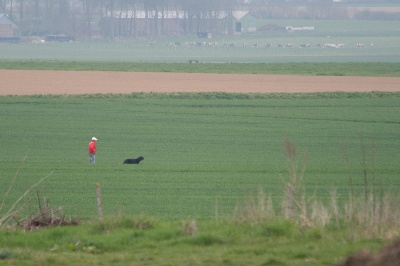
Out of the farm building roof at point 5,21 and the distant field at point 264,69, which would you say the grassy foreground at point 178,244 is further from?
the farm building roof at point 5,21

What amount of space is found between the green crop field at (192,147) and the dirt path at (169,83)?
3.93m

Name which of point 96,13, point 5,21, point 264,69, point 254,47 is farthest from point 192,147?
point 96,13

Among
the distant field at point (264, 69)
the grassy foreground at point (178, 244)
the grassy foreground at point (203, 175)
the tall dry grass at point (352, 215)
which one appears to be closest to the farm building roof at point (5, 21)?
the distant field at point (264, 69)

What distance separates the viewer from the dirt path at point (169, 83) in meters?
55.2

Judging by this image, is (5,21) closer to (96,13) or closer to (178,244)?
(96,13)

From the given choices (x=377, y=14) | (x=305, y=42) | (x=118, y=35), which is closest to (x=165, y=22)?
(x=118, y=35)

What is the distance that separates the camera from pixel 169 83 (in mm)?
60500

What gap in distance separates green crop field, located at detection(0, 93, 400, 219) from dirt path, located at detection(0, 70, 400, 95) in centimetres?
393

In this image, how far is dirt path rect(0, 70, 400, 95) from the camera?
5522cm

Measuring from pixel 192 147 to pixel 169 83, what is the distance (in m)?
28.6

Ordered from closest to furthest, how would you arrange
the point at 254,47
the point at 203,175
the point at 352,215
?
1. the point at 352,215
2. the point at 203,175
3. the point at 254,47

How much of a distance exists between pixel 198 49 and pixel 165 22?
1332 inches

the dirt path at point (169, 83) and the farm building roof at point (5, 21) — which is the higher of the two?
the farm building roof at point (5, 21)

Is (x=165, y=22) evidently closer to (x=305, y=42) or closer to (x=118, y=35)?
(x=118, y=35)
